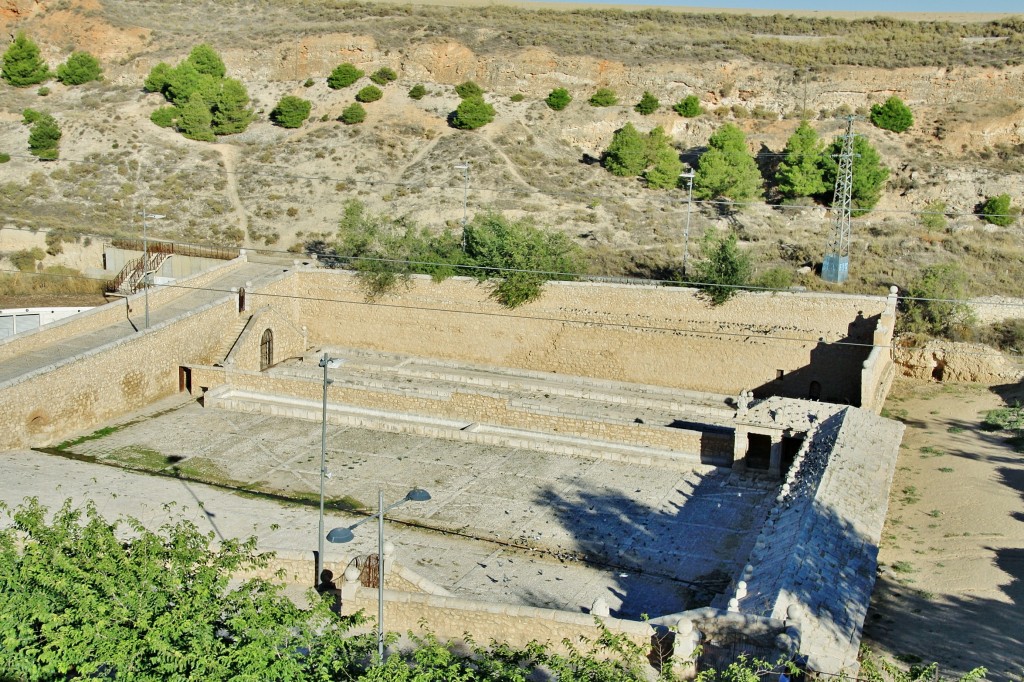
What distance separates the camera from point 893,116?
44.1 meters

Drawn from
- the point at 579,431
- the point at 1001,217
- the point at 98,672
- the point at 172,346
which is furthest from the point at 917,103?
the point at 98,672

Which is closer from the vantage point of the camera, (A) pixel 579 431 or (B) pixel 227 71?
(A) pixel 579 431

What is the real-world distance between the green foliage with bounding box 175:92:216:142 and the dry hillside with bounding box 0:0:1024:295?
0.77 metres

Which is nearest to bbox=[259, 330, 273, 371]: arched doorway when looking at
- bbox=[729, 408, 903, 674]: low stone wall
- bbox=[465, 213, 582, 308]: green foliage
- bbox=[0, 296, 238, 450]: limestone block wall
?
bbox=[0, 296, 238, 450]: limestone block wall

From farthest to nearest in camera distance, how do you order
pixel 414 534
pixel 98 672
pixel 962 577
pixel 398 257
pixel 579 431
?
pixel 398 257
pixel 579 431
pixel 414 534
pixel 962 577
pixel 98 672

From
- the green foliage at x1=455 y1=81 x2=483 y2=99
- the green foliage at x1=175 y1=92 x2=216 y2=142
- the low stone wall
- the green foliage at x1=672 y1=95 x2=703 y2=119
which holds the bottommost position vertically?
the low stone wall

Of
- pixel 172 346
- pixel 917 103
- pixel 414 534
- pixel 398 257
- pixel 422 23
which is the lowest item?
pixel 414 534

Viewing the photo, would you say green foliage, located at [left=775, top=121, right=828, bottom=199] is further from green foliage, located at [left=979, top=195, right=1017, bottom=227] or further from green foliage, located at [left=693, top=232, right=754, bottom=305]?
green foliage, located at [left=693, top=232, right=754, bottom=305]

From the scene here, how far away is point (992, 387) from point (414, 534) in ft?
47.9

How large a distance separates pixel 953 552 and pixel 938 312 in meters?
12.8

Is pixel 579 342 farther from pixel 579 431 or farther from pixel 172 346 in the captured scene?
pixel 172 346

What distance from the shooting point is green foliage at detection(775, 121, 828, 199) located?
3901 centimetres

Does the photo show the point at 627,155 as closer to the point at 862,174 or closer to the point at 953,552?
the point at 862,174

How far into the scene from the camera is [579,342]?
92.0ft
